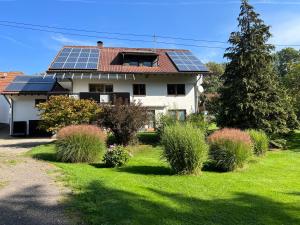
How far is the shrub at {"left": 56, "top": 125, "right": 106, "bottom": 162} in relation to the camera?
1312 cm

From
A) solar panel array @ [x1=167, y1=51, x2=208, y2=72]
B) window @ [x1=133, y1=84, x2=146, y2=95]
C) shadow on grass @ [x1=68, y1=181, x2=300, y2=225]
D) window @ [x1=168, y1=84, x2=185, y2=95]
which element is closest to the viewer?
shadow on grass @ [x1=68, y1=181, x2=300, y2=225]

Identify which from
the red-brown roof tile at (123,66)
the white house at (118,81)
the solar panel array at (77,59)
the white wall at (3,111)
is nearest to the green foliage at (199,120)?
the white house at (118,81)

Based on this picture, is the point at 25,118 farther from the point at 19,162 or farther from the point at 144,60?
the point at 19,162

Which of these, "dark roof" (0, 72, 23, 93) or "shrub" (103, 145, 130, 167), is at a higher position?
"dark roof" (0, 72, 23, 93)

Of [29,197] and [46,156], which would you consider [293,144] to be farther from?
[29,197]

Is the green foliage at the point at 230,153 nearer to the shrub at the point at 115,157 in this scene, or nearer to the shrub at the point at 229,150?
the shrub at the point at 229,150

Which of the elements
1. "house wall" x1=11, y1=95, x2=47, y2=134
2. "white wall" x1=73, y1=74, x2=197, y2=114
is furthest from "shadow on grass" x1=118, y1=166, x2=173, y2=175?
"house wall" x1=11, y1=95, x2=47, y2=134

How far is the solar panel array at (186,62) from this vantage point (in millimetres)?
28797

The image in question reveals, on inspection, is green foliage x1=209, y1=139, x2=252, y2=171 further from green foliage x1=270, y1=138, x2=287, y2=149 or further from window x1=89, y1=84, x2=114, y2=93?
window x1=89, y1=84, x2=114, y2=93

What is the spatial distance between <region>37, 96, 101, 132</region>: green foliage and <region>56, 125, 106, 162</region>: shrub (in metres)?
5.35

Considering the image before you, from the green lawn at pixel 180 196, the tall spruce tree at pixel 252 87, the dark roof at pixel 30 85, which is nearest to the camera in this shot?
the green lawn at pixel 180 196

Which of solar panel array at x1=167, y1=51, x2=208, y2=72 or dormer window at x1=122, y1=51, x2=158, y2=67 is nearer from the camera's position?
solar panel array at x1=167, y1=51, x2=208, y2=72

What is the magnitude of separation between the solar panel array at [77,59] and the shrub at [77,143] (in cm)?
1429

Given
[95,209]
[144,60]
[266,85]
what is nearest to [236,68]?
[266,85]
